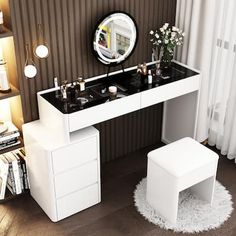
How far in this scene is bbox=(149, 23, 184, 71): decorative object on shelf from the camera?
3258mm

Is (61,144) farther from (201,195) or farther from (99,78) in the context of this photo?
(201,195)

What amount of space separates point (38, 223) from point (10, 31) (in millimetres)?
1254

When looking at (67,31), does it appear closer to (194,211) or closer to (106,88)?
(106,88)

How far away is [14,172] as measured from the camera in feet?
10.2

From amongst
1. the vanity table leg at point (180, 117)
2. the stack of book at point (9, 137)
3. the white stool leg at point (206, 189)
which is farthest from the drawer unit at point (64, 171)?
the vanity table leg at point (180, 117)

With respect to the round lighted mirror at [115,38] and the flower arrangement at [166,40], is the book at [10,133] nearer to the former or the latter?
the round lighted mirror at [115,38]

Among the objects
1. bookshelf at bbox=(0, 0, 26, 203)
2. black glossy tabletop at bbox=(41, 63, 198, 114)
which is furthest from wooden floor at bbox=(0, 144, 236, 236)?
black glossy tabletop at bbox=(41, 63, 198, 114)

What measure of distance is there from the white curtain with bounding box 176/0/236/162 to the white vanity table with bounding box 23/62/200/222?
0.86ft

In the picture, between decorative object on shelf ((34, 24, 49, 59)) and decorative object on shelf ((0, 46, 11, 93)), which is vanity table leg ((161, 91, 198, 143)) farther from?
decorative object on shelf ((0, 46, 11, 93))

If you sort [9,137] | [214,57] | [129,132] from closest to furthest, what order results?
[9,137] < [214,57] < [129,132]

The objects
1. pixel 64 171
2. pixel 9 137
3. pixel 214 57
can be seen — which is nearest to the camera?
pixel 64 171

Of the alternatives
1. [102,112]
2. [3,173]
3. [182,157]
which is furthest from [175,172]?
[3,173]

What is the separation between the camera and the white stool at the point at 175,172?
112 inches

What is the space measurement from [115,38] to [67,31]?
351mm
